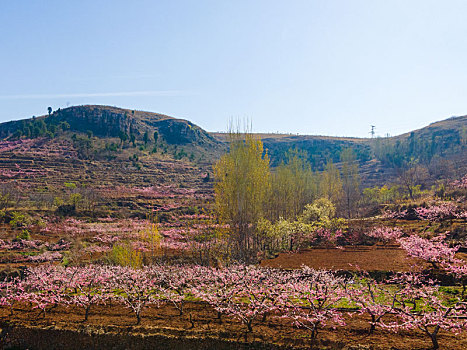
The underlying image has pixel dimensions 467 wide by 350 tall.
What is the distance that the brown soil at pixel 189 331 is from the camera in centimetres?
654

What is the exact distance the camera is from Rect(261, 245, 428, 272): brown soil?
47.2 feet

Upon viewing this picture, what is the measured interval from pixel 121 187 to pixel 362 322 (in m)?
55.6

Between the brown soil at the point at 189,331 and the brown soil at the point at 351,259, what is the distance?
6590 millimetres

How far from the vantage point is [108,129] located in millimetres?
98938

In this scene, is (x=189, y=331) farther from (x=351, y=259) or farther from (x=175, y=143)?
(x=175, y=143)

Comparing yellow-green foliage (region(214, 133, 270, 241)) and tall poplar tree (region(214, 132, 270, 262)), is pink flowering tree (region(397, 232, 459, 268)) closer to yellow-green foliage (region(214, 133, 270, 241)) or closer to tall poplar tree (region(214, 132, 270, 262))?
tall poplar tree (region(214, 132, 270, 262))

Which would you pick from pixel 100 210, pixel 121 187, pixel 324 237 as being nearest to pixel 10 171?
pixel 121 187

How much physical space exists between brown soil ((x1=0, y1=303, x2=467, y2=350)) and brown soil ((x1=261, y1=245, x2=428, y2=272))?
659 cm

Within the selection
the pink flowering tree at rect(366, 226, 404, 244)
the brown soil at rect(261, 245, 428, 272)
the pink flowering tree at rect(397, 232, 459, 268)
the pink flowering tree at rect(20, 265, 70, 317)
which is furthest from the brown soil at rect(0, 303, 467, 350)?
the pink flowering tree at rect(366, 226, 404, 244)

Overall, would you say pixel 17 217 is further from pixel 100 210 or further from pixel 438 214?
pixel 438 214

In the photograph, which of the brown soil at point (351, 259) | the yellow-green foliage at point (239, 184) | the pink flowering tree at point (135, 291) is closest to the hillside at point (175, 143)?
the brown soil at point (351, 259)

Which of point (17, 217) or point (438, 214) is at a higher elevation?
point (438, 214)

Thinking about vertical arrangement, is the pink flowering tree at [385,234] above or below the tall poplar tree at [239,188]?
below

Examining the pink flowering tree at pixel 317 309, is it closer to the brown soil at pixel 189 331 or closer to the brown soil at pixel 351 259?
the brown soil at pixel 189 331
